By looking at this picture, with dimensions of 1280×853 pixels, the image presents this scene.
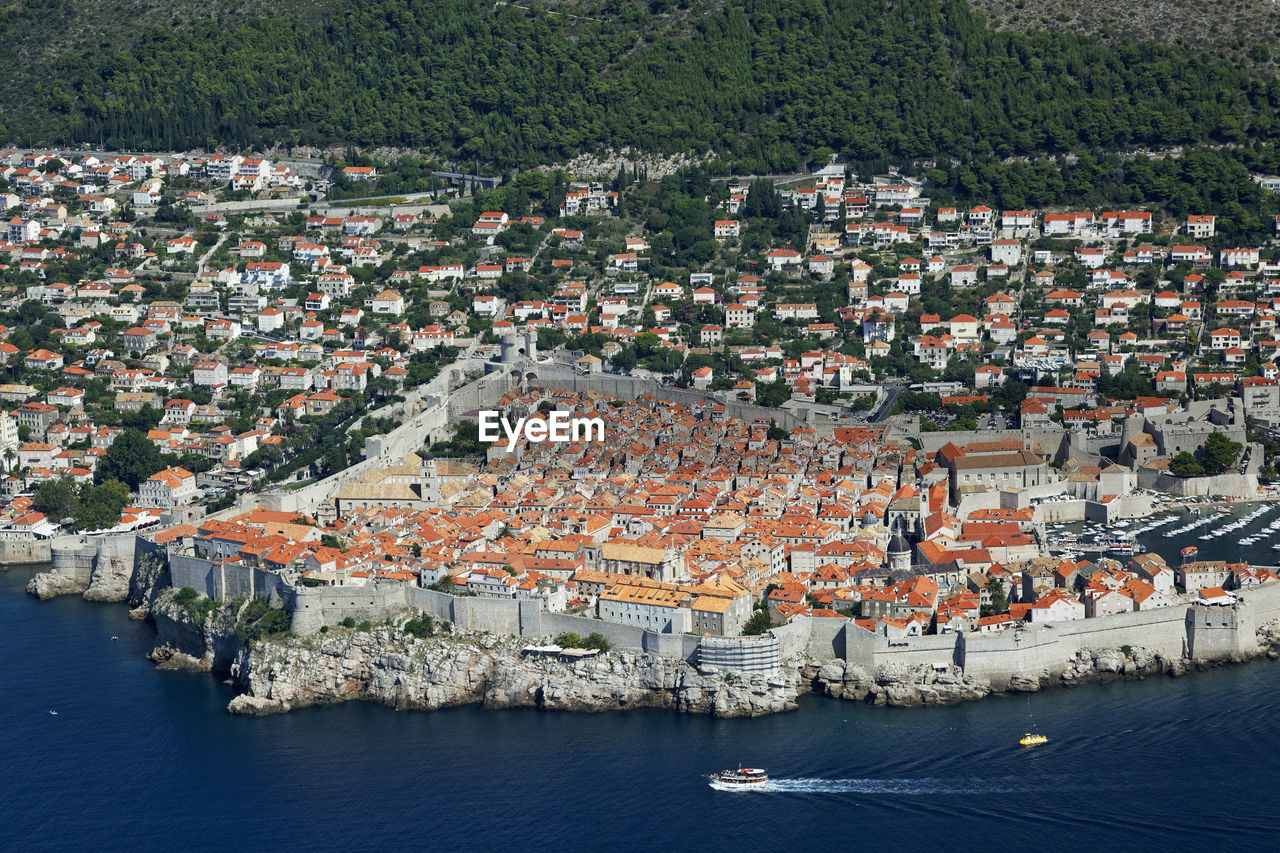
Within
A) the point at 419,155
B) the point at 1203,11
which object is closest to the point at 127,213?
the point at 419,155

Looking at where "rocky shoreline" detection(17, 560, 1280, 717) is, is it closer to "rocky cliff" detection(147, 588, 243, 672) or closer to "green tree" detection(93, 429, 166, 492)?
"rocky cliff" detection(147, 588, 243, 672)

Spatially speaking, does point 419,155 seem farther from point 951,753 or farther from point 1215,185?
point 951,753

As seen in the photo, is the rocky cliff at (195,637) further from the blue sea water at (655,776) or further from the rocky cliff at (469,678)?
the blue sea water at (655,776)

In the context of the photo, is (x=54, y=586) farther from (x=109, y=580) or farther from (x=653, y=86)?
(x=653, y=86)

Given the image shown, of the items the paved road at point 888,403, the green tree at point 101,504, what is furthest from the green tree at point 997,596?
the green tree at point 101,504

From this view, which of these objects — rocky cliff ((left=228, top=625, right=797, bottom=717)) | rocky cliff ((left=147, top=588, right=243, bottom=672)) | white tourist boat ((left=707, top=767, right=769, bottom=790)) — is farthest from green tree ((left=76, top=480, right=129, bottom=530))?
white tourist boat ((left=707, top=767, right=769, bottom=790))

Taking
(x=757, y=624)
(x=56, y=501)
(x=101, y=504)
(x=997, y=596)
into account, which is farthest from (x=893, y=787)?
(x=56, y=501)
